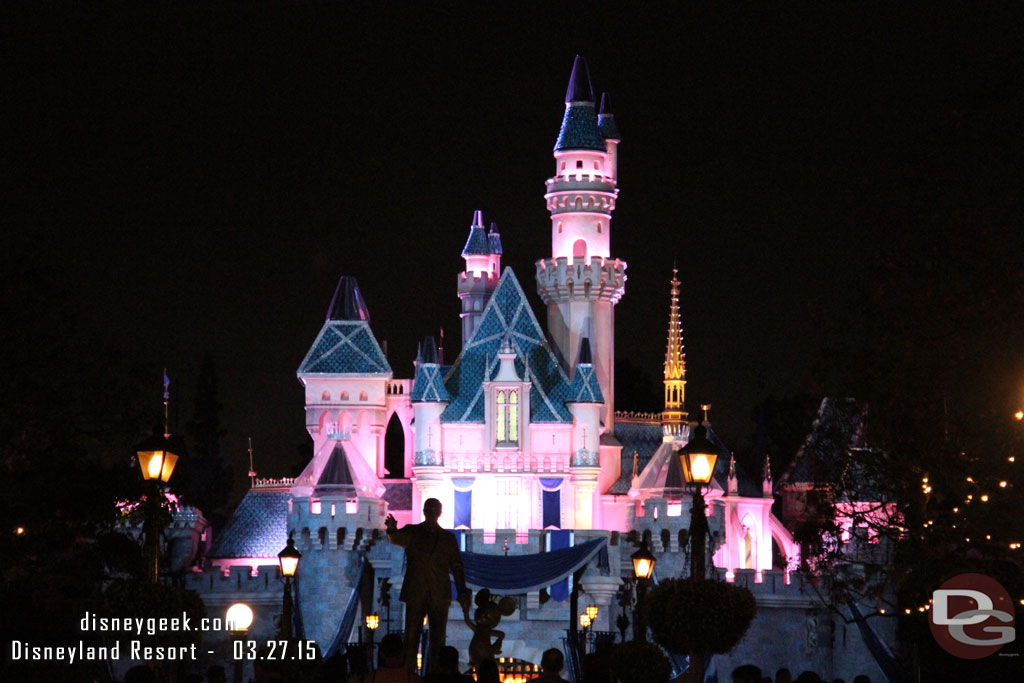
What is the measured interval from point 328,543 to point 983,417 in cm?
3923

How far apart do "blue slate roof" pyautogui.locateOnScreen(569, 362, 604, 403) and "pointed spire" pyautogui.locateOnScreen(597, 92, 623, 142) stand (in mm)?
9059

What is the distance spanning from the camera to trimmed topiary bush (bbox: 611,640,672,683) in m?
29.9

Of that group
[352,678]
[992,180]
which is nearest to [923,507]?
[992,180]

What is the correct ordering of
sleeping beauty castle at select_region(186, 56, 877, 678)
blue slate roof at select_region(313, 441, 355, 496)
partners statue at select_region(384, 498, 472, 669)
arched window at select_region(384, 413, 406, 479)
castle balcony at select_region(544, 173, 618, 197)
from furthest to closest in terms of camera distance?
arched window at select_region(384, 413, 406, 479) → castle balcony at select_region(544, 173, 618, 197) → blue slate roof at select_region(313, 441, 355, 496) → sleeping beauty castle at select_region(186, 56, 877, 678) → partners statue at select_region(384, 498, 472, 669)

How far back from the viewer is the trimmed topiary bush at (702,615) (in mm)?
30203

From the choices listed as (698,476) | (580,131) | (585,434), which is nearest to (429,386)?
(585,434)

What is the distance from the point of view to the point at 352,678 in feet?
79.9

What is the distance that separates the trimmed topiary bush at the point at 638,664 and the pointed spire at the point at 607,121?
165ft

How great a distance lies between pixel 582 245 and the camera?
8025cm

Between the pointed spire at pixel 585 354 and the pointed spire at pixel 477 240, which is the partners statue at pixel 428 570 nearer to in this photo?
the pointed spire at pixel 585 354

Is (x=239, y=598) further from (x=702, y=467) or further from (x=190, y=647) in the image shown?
(x=702, y=467)

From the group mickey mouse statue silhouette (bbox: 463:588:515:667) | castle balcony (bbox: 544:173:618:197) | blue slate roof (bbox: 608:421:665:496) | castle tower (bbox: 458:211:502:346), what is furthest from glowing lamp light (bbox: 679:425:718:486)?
castle tower (bbox: 458:211:502:346)

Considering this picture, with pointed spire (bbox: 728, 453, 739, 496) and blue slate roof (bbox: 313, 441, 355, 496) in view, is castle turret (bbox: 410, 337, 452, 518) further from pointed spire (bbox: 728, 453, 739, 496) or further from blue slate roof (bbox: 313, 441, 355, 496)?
pointed spire (bbox: 728, 453, 739, 496)

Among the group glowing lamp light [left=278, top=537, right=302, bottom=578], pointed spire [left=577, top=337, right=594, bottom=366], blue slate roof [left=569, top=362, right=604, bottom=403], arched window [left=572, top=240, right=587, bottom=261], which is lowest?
glowing lamp light [left=278, top=537, right=302, bottom=578]
